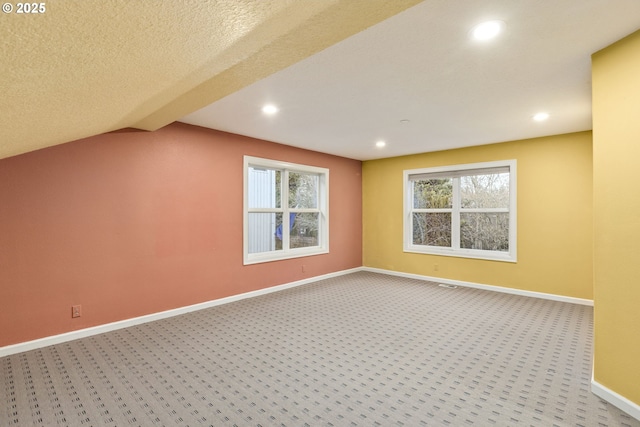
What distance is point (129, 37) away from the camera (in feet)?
3.30

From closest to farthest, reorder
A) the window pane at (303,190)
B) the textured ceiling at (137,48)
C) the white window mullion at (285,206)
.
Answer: the textured ceiling at (137,48) < the white window mullion at (285,206) < the window pane at (303,190)

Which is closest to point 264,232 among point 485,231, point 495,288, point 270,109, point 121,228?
point 121,228

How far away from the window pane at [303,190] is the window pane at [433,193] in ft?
6.46

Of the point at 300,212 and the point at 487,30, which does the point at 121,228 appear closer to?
the point at 300,212

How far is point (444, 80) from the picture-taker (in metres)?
2.63

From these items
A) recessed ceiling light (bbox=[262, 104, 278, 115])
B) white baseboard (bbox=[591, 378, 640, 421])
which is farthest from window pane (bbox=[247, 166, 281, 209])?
white baseboard (bbox=[591, 378, 640, 421])

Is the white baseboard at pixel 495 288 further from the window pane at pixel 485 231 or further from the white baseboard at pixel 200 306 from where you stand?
the window pane at pixel 485 231

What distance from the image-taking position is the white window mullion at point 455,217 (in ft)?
18.1

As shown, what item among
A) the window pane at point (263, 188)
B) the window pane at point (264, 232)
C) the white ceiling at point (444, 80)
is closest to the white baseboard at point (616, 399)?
the white ceiling at point (444, 80)

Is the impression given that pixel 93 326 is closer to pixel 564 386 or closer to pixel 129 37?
pixel 129 37

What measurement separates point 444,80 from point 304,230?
368cm

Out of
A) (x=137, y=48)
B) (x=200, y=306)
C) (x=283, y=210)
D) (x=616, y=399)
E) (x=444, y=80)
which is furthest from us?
(x=283, y=210)

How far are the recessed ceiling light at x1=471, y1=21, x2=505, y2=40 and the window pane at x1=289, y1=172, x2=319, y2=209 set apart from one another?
12.5 ft

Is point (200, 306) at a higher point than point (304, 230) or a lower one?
lower
